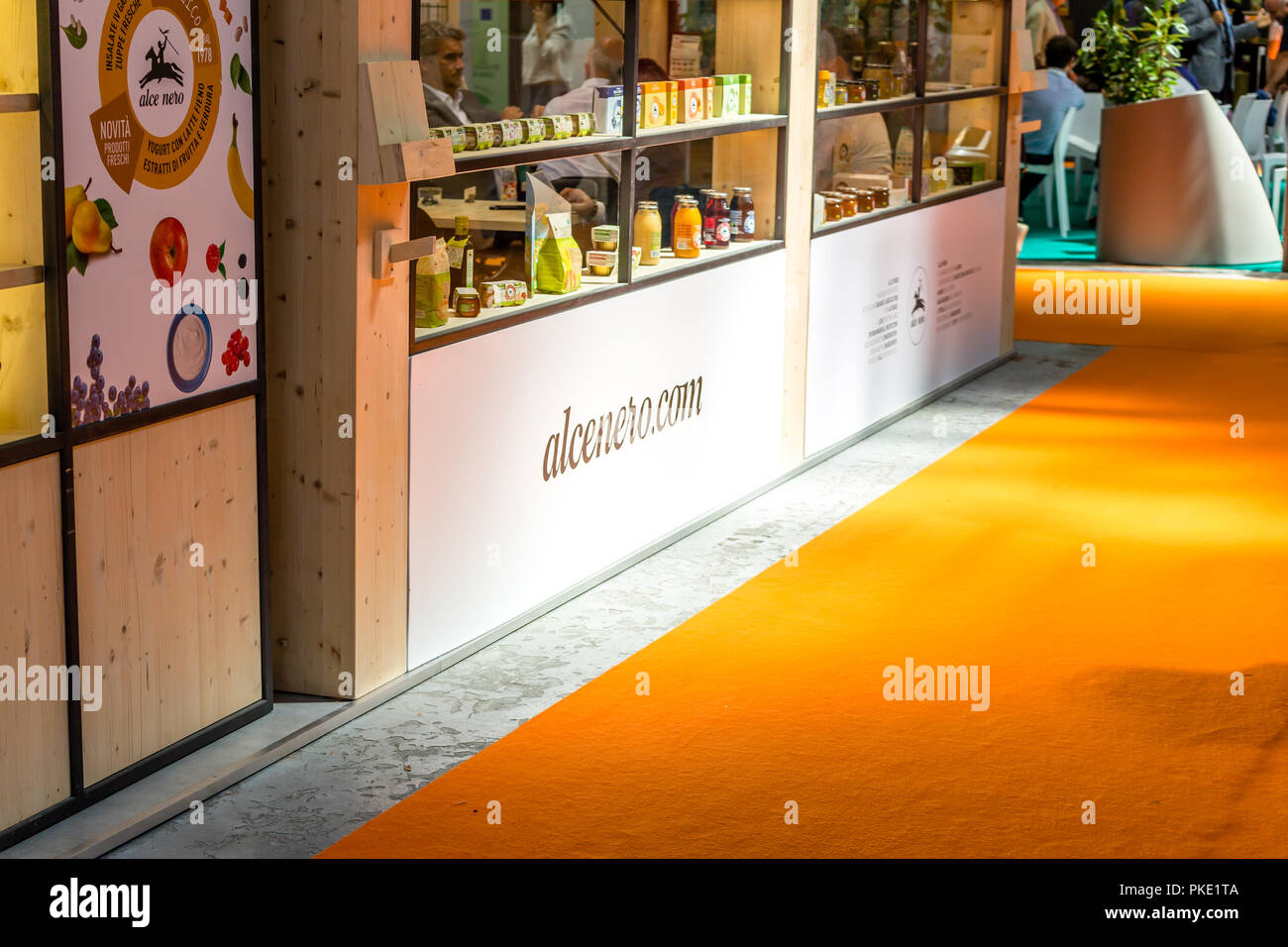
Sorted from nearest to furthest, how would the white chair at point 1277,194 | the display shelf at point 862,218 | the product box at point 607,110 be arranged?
the product box at point 607,110 < the display shelf at point 862,218 < the white chair at point 1277,194

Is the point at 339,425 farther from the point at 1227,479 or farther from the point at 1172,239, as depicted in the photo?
the point at 1172,239

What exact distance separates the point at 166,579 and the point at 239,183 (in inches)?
33.9

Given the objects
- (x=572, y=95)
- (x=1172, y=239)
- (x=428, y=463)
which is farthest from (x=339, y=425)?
(x=1172, y=239)

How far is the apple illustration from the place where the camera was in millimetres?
3188

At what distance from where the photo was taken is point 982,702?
3.94m

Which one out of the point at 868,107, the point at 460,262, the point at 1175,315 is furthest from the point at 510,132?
the point at 1175,315

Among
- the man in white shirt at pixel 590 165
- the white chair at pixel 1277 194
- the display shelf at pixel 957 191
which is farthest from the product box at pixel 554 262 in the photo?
the white chair at pixel 1277 194

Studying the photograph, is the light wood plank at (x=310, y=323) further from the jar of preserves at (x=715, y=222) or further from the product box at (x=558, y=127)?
the jar of preserves at (x=715, y=222)

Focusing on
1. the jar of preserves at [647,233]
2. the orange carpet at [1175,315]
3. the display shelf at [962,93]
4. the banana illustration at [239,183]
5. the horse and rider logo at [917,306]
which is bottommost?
the orange carpet at [1175,315]

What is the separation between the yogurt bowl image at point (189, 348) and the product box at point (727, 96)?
2514 mm

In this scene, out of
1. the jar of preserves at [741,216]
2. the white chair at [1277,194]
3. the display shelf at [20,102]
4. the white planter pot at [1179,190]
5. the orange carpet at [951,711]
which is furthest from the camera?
the white chair at [1277,194]

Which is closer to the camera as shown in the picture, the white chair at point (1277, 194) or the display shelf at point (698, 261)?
the display shelf at point (698, 261)

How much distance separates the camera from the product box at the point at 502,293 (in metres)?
4.28

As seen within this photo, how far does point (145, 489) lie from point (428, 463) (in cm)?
84
